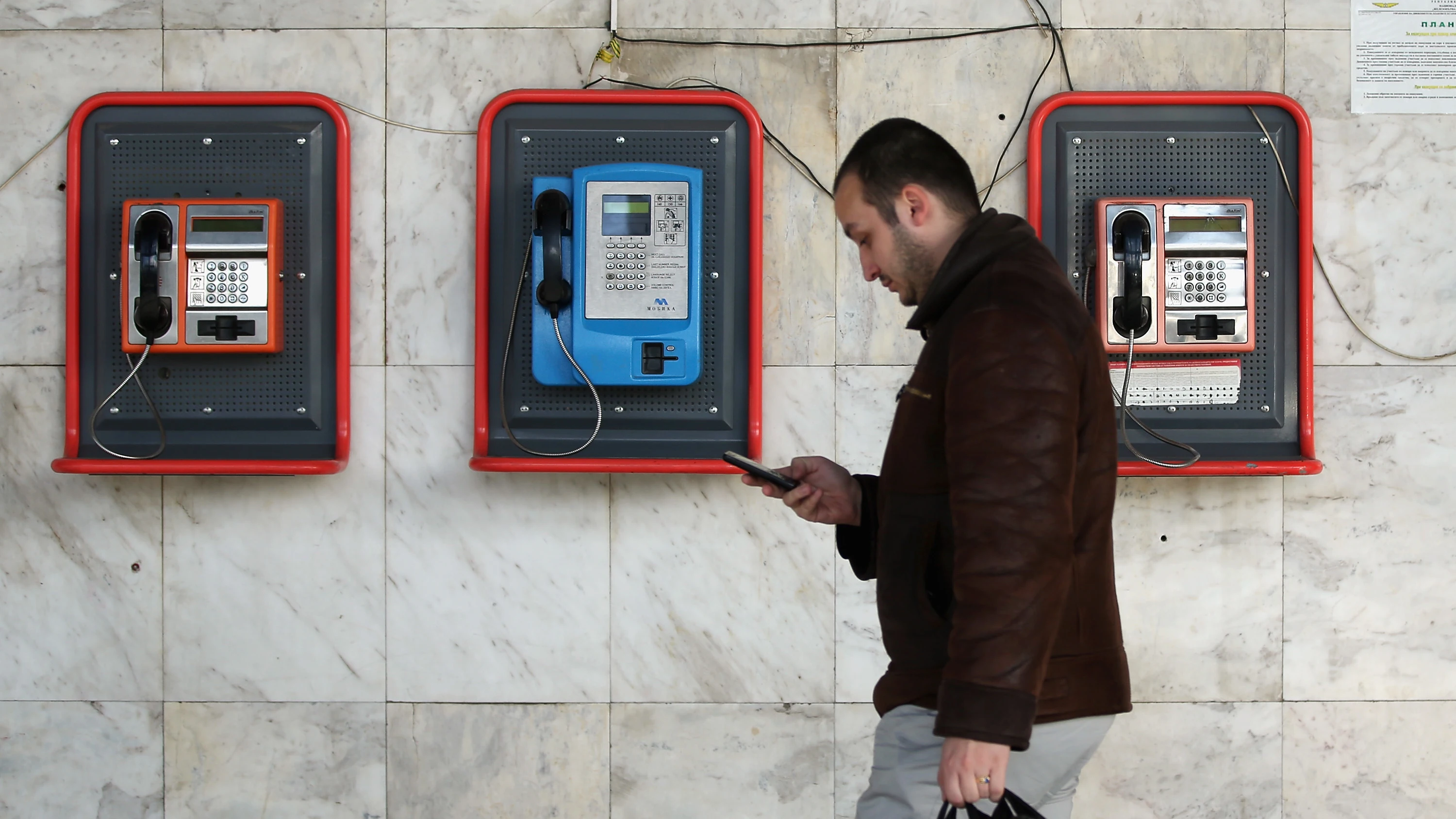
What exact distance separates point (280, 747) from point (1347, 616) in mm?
2818

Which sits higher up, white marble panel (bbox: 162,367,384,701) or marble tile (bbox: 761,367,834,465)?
marble tile (bbox: 761,367,834,465)

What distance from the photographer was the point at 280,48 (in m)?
2.78

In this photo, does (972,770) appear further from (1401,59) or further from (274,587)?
(1401,59)

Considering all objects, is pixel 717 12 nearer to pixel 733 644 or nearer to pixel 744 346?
pixel 744 346

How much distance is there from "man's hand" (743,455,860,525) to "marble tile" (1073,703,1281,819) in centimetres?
138

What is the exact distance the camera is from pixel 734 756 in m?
2.79

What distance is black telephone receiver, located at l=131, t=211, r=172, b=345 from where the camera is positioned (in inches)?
102

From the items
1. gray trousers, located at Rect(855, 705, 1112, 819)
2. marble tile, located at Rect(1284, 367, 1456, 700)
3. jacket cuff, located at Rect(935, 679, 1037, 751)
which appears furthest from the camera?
marble tile, located at Rect(1284, 367, 1456, 700)

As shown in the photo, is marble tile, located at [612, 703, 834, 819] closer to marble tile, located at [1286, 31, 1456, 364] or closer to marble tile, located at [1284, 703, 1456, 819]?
marble tile, located at [1284, 703, 1456, 819]

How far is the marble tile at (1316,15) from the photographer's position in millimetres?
2777

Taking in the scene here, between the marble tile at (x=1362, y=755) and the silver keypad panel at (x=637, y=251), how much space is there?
1.94m

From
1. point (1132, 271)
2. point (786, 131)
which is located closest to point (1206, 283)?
point (1132, 271)

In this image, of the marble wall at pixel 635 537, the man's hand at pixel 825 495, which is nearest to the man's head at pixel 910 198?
the man's hand at pixel 825 495

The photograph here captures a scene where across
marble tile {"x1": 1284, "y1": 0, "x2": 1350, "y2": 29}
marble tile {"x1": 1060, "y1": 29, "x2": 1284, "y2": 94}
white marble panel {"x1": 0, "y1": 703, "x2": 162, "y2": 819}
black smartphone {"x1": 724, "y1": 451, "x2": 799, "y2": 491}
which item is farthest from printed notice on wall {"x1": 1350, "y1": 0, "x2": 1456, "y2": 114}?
white marble panel {"x1": 0, "y1": 703, "x2": 162, "y2": 819}
